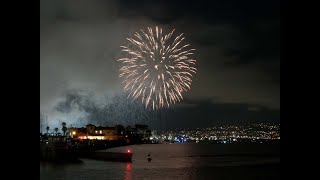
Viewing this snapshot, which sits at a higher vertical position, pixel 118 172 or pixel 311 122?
pixel 311 122

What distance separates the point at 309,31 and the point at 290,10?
563 mm

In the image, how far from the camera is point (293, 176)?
26.1 ft
